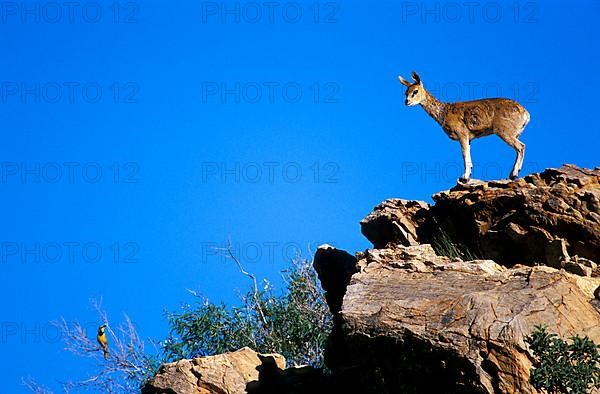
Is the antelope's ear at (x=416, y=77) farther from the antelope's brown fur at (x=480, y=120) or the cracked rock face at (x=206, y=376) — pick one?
the cracked rock face at (x=206, y=376)

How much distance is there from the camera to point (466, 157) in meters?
22.9

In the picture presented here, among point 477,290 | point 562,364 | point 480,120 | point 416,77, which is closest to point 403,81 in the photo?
point 416,77

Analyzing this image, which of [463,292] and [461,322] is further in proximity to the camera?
[463,292]

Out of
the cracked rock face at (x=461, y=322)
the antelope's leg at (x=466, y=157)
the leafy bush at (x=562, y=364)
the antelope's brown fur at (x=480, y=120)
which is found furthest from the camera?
the antelope's brown fur at (x=480, y=120)

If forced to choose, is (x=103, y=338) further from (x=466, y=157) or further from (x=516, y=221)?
(x=516, y=221)

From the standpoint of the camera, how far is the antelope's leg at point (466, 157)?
21.9m

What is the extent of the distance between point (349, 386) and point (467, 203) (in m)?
4.88

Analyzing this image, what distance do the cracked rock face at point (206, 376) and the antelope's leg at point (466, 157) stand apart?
24.4 feet

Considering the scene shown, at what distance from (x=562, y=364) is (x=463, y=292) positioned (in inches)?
91.4

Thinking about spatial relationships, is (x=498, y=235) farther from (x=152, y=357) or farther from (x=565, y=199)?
(x=152, y=357)

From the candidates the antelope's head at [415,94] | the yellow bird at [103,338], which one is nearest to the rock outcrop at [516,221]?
the antelope's head at [415,94]

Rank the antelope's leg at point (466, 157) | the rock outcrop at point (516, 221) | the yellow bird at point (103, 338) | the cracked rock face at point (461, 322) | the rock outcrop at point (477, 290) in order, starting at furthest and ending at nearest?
1. the yellow bird at point (103, 338)
2. the antelope's leg at point (466, 157)
3. the rock outcrop at point (516, 221)
4. the rock outcrop at point (477, 290)
5. the cracked rock face at point (461, 322)

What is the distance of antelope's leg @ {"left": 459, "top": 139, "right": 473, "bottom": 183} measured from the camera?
2191cm

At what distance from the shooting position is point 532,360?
44.7 feet
